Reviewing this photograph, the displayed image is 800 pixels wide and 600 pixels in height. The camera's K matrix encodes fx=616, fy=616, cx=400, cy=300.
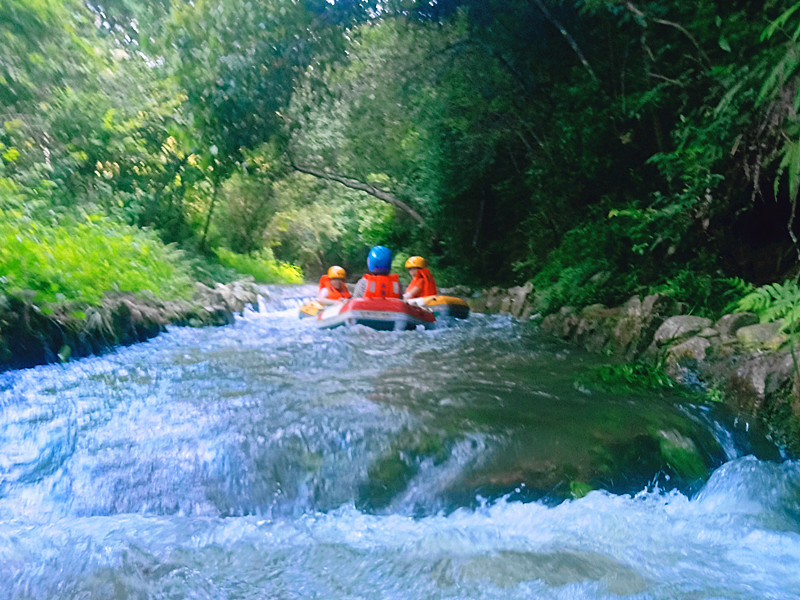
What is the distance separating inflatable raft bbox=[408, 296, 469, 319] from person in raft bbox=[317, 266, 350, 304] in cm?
164

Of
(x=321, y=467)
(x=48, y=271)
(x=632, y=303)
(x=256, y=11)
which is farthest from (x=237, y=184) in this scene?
(x=321, y=467)

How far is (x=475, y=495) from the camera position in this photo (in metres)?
3.53

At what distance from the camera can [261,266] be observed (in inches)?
806

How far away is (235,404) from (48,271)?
3706 mm

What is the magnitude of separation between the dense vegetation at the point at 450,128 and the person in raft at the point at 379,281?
100 inches

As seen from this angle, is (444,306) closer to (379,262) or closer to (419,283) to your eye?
(419,283)

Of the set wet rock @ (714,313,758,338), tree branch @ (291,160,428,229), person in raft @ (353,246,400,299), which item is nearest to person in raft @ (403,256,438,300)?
person in raft @ (353,246,400,299)

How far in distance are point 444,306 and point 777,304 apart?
615cm

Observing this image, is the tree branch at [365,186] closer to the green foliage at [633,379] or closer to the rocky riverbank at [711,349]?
the rocky riverbank at [711,349]

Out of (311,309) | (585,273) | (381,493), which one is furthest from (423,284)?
(381,493)

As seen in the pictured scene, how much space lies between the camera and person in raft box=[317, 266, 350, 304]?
11507 mm

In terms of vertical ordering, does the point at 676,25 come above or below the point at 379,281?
above

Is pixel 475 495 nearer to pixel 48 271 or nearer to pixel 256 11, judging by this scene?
pixel 48 271

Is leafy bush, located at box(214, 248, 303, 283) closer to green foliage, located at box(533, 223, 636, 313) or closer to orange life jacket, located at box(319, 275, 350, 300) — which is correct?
orange life jacket, located at box(319, 275, 350, 300)
